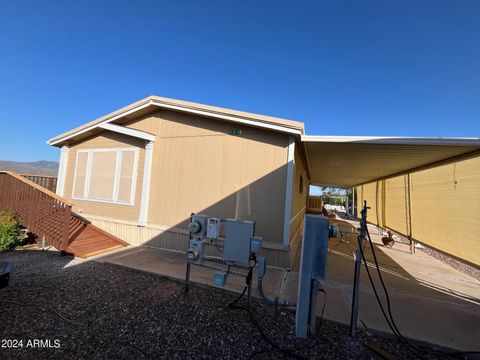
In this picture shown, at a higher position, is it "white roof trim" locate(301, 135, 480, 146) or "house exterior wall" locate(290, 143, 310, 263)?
"white roof trim" locate(301, 135, 480, 146)

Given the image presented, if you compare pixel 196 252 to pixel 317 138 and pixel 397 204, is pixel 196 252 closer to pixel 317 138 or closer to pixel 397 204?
pixel 317 138

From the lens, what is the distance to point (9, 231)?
5113 mm

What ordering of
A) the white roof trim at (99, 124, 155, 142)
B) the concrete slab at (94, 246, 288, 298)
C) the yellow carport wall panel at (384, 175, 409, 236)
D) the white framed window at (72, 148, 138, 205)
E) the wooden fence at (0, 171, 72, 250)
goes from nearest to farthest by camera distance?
the concrete slab at (94, 246, 288, 298) → the wooden fence at (0, 171, 72, 250) → the white roof trim at (99, 124, 155, 142) → the white framed window at (72, 148, 138, 205) → the yellow carport wall panel at (384, 175, 409, 236)

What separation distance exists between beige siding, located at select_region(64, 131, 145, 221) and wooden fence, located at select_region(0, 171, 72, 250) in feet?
4.40

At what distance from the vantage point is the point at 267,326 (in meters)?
2.60

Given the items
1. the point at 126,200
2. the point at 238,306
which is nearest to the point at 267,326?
the point at 238,306

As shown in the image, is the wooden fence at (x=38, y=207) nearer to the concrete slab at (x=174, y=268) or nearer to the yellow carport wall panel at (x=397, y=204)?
the concrete slab at (x=174, y=268)

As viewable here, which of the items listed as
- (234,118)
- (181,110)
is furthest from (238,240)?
(181,110)

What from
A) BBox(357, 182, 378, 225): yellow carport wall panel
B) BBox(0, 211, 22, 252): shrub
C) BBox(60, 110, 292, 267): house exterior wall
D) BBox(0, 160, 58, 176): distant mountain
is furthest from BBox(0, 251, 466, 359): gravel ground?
BBox(0, 160, 58, 176): distant mountain

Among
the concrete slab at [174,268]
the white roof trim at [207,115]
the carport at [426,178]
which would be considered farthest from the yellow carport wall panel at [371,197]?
the concrete slab at [174,268]

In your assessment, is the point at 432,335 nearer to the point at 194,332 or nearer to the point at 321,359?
the point at 321,359

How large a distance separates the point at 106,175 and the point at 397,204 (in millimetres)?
13895

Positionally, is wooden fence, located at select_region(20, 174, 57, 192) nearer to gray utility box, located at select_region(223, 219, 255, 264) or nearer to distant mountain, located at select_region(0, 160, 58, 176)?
gray utility box, located at select_region(223, 219, 255, 264)

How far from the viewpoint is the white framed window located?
6.00 m
